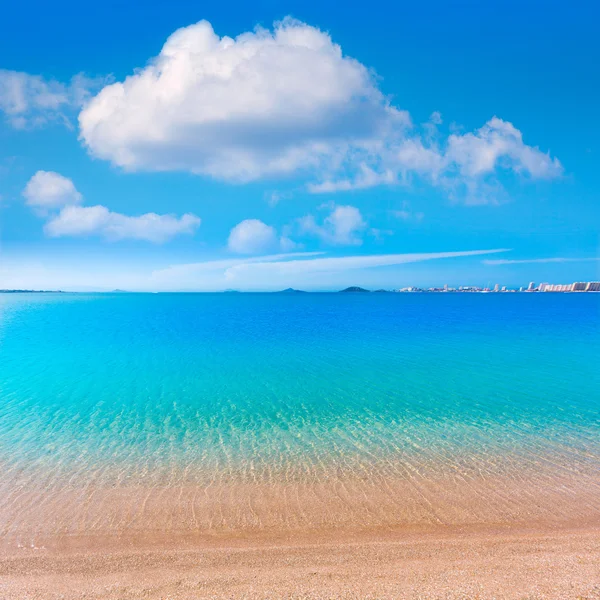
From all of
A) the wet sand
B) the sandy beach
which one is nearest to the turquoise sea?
the wet sand

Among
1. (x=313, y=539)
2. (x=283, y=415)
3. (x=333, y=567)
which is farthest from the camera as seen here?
(x=283, y=415)

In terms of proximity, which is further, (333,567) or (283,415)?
(283,415)

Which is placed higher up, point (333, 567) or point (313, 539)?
point (333, 567)

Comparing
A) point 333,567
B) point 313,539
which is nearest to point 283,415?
point 313,539

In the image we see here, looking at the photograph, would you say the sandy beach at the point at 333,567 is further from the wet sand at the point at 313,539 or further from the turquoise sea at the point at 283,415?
the turquoise sea at the point at 283,415

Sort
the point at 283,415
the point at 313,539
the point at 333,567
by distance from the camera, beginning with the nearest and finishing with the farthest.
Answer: the point at 333,567
the point at 313,539
the point at 283,415

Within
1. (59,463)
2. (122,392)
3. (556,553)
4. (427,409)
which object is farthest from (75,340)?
(556,553)

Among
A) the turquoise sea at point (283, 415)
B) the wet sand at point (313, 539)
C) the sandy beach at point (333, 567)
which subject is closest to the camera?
the sandy beach at point (333, 567)

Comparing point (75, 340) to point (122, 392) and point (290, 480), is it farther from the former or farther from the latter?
point (290, 480)

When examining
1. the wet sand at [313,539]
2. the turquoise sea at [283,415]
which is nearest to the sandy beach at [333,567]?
the wet sand at [313,539]

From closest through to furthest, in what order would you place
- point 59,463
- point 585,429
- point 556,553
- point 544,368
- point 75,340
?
1. point 556,553
2. point 59,463
3. point 585,429
4. point 544,368
5. point 75,340

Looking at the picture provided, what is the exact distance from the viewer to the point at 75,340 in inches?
1981

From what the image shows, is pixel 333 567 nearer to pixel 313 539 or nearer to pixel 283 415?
pixel 313 539

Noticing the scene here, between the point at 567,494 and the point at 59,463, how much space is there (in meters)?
17.3
